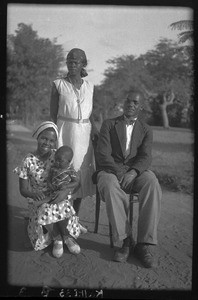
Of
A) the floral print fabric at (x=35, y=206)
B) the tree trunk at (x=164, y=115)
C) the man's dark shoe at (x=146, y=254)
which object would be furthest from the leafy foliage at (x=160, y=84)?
the man's dark shoe at (x=146, y=254)

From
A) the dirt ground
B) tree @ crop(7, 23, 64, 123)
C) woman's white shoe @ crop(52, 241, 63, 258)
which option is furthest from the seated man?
tree @ crop(7, 23, 64, 123)

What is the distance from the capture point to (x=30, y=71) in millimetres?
3936

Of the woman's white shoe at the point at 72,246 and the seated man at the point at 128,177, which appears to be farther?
the woman's white shoe at the point at 72,246

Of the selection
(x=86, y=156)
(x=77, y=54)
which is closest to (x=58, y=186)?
(x=86, y=156)

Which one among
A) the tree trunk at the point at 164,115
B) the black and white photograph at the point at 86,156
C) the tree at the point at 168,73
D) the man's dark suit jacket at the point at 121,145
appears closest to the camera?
the black and white photograph at the point at 86,156

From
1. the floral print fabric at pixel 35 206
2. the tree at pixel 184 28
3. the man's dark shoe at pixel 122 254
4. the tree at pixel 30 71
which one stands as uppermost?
the tree at pixel 184 28

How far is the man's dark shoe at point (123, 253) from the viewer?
3.38 meters

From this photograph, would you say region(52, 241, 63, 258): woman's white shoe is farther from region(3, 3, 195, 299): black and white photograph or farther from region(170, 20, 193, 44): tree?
region(170, 20, 193, 44): tree

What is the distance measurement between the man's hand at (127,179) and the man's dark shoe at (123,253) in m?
0.52

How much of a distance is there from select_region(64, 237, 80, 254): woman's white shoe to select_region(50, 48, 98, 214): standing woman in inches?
27.1

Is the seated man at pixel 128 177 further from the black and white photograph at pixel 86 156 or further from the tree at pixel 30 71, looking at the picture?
the tree at pixel 30 71

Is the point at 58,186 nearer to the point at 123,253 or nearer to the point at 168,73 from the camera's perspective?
the point at 123,253

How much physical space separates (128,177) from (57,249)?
1.02 m

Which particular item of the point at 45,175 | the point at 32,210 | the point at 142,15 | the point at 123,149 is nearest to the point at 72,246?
the point at 32,210
